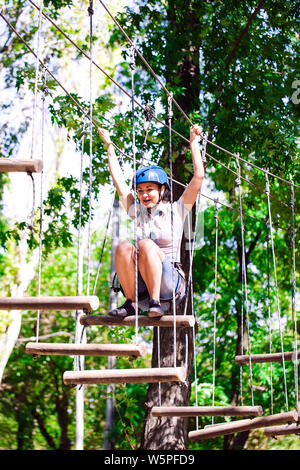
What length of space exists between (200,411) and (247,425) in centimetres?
31

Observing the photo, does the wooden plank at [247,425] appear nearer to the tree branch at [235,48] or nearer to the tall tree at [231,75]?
the tall tree at [231,75]

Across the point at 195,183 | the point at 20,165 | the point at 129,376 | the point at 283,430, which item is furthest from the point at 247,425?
the point at 20,165

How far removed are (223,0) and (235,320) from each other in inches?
204

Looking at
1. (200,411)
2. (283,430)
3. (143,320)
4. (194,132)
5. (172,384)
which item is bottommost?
(283,430)

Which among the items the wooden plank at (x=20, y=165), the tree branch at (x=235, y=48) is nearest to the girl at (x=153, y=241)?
the wooden plank at (x=20, y=165)

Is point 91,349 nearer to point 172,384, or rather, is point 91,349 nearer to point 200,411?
point 200,411

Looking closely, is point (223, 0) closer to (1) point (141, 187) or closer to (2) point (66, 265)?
(1) point (141, 187)

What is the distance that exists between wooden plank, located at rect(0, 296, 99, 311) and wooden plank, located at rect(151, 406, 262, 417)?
112 centimetres

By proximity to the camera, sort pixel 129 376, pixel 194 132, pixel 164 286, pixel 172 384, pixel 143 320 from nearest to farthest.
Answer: pixel 129 376
pixel 143 320
pixel 164 286
pixel 194 132
pixel 172 384

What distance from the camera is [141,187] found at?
399 cm

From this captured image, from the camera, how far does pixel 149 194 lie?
3959 mm

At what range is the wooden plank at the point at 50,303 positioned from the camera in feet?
9.64

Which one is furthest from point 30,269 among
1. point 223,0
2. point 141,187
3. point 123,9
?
point 141,187

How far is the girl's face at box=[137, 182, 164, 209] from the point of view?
13.0 ft
